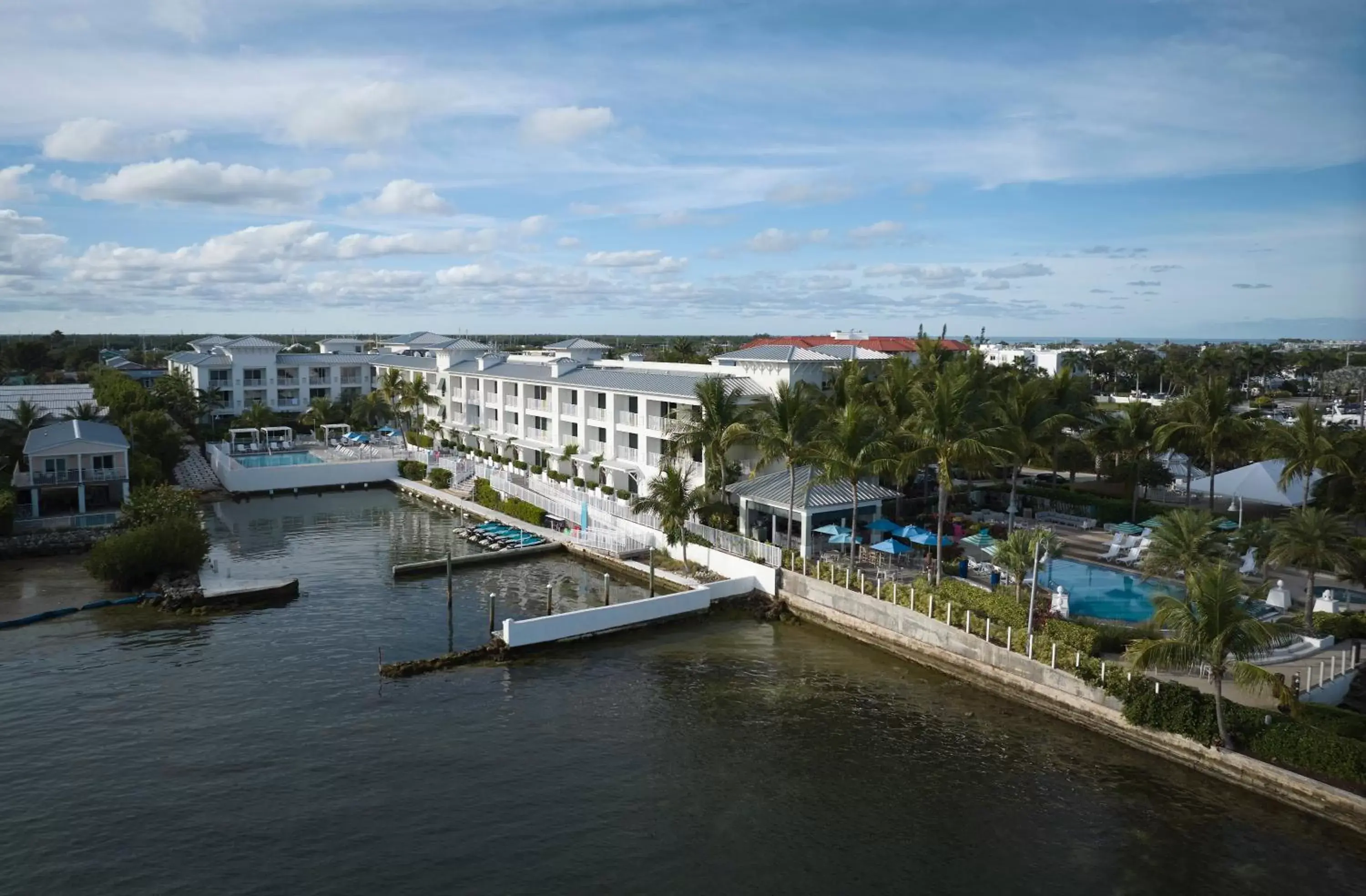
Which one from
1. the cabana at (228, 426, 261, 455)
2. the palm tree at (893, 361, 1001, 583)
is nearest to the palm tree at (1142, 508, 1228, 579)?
the palm tree at (893, 361, 1001, 583)

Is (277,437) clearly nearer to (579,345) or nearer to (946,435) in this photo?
(579,345)

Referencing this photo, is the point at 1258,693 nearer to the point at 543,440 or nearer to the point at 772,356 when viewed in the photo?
the point at 772,356

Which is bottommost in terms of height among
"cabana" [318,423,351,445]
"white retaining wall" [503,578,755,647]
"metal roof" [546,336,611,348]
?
"white retaining wall" [503,578,755,647]

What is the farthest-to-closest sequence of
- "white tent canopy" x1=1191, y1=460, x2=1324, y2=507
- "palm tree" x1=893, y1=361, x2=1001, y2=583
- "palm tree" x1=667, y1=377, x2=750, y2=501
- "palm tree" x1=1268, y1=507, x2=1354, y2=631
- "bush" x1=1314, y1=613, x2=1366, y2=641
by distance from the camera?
"white tent canopy" x1=1191, y1=460, x2=1324, y2=507
"palm tree" x1=667, y1=377, x2=750, y2=501
"palm tree" x1=893, y1=361, x2=1001, y2=583
"bush" x1=1314, y1=613, x2=1366, y2=641
"palm tree" x1=1268, y1=507, x2=1354, y2=631

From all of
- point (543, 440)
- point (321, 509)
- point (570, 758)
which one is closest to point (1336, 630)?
Result: point (570, 758)

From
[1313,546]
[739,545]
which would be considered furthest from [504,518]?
[1313,546]

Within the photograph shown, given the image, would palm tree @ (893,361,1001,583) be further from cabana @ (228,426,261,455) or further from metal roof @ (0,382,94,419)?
metal roof @ (0,382,94,419)
